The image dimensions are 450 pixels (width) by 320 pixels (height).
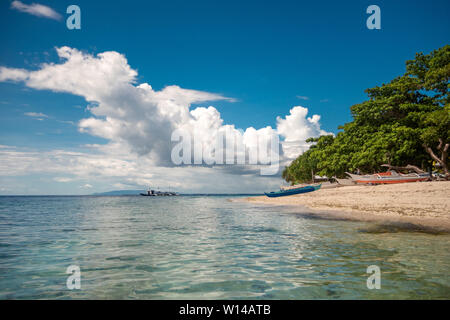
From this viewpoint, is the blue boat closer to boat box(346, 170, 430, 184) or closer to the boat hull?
the boat hull

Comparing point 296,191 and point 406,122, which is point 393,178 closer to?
point 406,122

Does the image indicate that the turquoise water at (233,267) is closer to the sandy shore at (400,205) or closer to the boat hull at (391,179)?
the sandy shore at (400,205)

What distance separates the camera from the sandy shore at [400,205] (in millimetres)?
18062

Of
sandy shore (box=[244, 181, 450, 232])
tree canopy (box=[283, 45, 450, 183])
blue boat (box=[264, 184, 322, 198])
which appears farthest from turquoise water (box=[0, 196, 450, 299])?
blue boat (box=[264, 184, 322, 198])

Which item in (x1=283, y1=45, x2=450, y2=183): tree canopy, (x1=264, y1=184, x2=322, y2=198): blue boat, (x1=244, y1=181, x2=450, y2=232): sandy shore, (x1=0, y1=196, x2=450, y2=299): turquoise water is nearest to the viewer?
(x1=0, y1=196, x2=450, y2=299): turquoise water

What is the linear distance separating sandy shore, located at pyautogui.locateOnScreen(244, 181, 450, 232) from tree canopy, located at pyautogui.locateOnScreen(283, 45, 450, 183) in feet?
27.1

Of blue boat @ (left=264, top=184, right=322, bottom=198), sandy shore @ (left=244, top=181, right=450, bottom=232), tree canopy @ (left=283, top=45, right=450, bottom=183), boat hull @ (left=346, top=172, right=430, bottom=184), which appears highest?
tree canopy @ (left=283, top=45, right=450, bottom=183)

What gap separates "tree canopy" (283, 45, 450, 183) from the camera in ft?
108

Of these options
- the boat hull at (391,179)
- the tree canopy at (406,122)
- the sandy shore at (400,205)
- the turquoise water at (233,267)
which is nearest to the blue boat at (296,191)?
the tree canopy at (406,122)

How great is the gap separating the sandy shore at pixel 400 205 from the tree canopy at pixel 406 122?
8246 millimetres

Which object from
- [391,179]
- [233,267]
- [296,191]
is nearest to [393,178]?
[391,179]

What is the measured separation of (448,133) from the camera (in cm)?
3062

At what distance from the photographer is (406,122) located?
3716cm

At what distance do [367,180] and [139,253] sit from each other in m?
40.4
